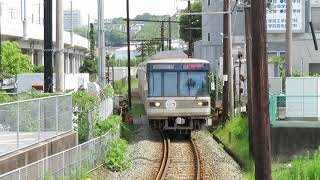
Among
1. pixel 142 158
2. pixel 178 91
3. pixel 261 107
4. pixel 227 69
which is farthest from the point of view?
pixel 227 69

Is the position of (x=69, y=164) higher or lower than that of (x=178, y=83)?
lower

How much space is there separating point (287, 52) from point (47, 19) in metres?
12.1

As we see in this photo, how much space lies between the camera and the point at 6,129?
1543 cm

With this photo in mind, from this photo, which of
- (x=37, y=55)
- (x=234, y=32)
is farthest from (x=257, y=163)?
(x=37, y=55)

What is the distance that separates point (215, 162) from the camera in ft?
74.1

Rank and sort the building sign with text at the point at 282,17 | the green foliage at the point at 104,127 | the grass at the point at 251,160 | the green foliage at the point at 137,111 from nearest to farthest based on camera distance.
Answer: the grass at the point at 251,160
the green foliage at the point at 104,127
the green foliage at the point at 137,111
the building sign with text at the point at 282,17

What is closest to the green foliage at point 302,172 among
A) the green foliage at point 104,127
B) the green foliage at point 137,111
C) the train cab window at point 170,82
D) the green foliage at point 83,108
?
the green foliage at point 83,108

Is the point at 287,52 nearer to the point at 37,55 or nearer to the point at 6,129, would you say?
the point at 6,129

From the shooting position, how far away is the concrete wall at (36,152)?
1403 cm

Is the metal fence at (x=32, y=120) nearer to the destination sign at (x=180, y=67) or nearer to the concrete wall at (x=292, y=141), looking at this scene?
the concrete wall at (x=292, y=141)

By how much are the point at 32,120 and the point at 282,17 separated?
4342cm

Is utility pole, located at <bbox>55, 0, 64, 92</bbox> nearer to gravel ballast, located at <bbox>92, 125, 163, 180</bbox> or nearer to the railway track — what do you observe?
gravel ballast, located at <bbox>92, 125, 163, 180</bbox>

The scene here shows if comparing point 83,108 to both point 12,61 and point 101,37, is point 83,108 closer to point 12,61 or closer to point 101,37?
point 101,37

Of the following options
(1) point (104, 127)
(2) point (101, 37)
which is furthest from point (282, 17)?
(1) point (104, 127)
